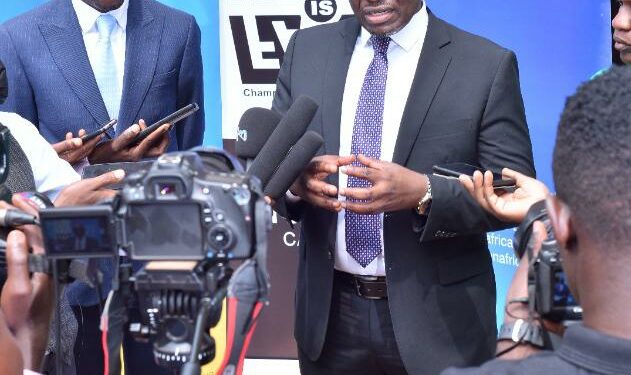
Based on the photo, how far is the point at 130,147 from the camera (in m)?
3.35

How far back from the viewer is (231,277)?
1798mm

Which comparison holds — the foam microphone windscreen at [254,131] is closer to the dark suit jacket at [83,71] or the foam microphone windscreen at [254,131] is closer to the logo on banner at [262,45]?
the dark suit jacket at [83,71]

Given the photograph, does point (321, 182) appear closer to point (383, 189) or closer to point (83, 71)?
point (383, 189)

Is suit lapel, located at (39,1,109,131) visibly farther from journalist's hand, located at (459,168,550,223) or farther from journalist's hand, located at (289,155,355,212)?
journalist's hand, located at (459,168,550,223)

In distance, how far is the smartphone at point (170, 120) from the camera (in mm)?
3211

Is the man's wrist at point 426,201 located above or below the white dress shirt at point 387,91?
below

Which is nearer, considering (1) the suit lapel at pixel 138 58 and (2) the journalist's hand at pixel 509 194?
(2) the journalist's hand at pixel 509 194

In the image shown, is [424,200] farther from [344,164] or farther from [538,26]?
[538,26]

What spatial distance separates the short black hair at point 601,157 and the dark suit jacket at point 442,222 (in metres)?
1.34

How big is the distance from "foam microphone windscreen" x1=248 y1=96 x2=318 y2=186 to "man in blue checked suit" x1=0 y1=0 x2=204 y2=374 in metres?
1.20

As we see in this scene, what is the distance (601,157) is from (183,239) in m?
0.71

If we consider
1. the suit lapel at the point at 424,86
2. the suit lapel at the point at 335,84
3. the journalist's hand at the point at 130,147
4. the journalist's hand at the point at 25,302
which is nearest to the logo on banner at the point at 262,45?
the journalist's hand at the point at 130,147

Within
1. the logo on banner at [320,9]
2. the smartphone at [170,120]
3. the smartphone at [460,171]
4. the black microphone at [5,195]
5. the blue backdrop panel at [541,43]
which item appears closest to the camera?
the black microphone at [5,195]

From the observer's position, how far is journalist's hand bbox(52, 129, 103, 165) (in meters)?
3.21
